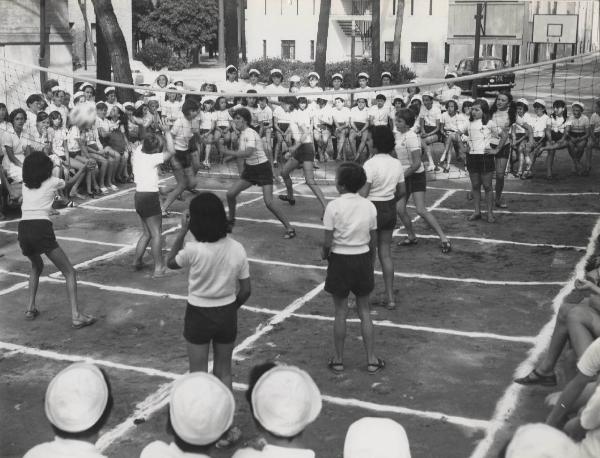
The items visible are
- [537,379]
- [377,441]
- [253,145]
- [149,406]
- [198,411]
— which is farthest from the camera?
[253,145]

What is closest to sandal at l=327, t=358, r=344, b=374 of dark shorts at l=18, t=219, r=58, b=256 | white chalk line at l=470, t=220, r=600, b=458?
white chalk line at l=470, t=220, r=600, b=458

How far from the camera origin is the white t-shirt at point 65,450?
11.8ft

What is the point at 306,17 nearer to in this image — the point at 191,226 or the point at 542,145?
the point at 542,145

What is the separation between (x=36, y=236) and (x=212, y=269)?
307cm

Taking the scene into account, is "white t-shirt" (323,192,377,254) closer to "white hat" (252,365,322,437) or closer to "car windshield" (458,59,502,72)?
"white hat" (252,365,322,437)

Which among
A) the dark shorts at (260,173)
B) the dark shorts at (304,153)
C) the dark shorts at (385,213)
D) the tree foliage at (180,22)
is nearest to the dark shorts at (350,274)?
the dark shorts at (385,213)

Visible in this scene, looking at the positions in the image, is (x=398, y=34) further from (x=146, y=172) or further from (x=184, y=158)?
(x=146, y=172)

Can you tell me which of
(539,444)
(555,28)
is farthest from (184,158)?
(555,28)

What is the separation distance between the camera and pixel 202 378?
11.6 feet

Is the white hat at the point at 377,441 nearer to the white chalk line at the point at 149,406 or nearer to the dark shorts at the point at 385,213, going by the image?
the white chalk line at the point at 149,406

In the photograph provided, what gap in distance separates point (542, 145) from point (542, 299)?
25.1 feet

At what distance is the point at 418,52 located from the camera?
46.7 m

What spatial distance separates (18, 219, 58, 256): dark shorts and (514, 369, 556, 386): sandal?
4409 mm

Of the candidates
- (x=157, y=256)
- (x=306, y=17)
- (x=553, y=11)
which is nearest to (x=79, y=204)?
(x=157, y=256)
